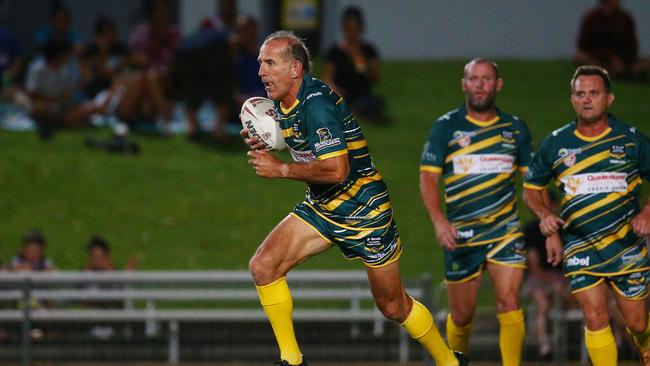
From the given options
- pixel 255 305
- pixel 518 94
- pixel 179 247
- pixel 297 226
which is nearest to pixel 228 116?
pixel 179 247

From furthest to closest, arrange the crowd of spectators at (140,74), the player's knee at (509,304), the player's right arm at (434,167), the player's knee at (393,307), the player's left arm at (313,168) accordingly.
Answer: the crowd of spectators at (140,74), the player's right arm at (434,167), the player's knee at (509,304), the player's knee at (393,307), the player's left arm at (313,168)

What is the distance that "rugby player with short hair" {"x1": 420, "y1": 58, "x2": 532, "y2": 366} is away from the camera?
8500 millimetres

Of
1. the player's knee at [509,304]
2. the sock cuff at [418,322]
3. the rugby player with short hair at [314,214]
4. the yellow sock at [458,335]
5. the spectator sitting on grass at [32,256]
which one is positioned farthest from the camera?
the spectator sitting on grass at [32,256]

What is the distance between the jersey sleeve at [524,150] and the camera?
8.64 meters

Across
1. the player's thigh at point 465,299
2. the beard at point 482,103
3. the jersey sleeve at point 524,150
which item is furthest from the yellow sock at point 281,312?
the jersey sleeve at point 524,150

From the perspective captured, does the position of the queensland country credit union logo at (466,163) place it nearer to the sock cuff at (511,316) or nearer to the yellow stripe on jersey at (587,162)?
the yellow stripe on jersey at (587,162)

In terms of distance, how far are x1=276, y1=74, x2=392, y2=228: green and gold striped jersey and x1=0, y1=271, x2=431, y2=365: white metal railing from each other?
4050mm

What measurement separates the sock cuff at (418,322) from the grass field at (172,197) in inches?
238

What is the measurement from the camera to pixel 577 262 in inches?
312

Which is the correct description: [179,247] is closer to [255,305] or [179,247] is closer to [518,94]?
[255,305]

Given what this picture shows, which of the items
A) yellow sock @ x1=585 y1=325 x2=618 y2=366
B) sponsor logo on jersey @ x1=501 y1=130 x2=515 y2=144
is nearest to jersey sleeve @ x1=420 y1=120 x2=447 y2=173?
sponsor logo on jersey @ x1=501 y1=130 x2=515 y2=144

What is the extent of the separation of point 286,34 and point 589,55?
33.1 ft

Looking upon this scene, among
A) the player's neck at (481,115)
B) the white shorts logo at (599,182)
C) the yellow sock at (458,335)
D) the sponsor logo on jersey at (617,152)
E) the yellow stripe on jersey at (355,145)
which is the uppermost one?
the yellow stripe on jersey at (355,145)

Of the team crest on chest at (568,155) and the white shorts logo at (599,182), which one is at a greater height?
the team crest on chest at (568,155)
